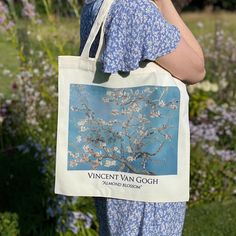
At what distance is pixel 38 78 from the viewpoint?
623cm

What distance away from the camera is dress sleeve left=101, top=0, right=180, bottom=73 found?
8.86ft

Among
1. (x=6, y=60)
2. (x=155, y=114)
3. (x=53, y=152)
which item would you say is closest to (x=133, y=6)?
(x=155, y=114)

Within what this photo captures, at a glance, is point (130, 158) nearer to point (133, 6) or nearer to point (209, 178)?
point (133, 6)

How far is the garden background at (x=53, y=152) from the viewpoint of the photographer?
474 cm

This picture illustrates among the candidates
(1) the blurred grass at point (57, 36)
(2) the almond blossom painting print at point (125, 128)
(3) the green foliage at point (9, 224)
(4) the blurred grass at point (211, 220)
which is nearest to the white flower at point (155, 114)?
(2) the almond blossom painting print at point (125, 128)

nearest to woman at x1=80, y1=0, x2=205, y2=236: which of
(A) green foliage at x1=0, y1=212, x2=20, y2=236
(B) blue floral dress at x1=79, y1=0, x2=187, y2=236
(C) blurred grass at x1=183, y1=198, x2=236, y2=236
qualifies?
(B) blue floral dress at x1=79, y1=0, x2=187, y2=236

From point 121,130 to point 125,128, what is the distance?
2cm

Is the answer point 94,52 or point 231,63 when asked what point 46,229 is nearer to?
point 94,52

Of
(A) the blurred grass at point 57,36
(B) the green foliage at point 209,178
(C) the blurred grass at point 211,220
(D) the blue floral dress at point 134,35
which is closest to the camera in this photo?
(D) the blue floral dress at point 134,35

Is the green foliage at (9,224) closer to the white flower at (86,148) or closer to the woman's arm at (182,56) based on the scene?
the white flower at (86,148)

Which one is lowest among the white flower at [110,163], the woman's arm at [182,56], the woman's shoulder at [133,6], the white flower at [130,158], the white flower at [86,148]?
the white flower at [110,163]

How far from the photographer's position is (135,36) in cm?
271

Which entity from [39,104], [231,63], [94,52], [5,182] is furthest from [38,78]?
[94,52]

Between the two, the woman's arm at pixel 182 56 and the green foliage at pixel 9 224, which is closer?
the woman's arm at pixel 182 56
